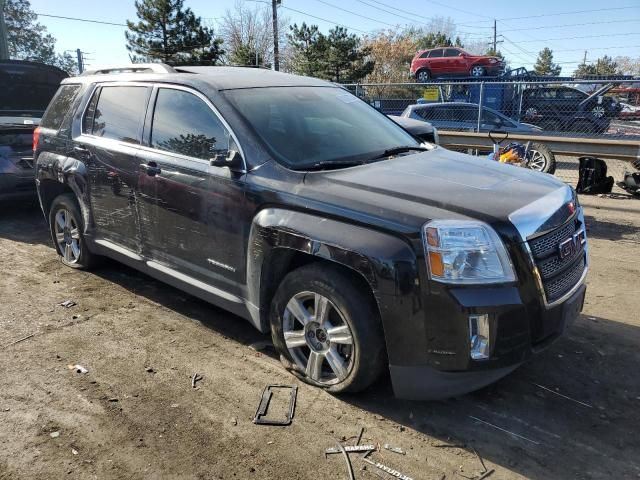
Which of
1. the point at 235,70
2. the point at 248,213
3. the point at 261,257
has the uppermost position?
the point at 235,70

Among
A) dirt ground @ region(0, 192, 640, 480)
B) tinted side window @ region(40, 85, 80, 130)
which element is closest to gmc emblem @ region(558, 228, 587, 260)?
dirt ground @ region(0, 192, 640, 480)

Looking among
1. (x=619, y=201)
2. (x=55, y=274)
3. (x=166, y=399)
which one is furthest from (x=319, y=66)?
(x=166, y=399)

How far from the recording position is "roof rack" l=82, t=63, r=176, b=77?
4.38m

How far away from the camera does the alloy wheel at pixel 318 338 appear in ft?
10.2

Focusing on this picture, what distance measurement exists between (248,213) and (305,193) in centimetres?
46

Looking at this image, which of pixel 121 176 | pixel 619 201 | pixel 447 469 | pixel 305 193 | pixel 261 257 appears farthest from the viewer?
pixel 619 201

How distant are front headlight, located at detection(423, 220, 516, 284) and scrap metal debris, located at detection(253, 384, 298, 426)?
117cm

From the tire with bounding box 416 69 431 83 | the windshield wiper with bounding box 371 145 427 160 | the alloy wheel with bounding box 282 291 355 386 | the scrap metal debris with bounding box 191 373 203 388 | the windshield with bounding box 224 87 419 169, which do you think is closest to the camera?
the alloy wheel with bounding box 282 291 355 386

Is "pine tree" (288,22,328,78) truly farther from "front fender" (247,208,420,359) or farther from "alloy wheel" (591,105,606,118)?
"front fender" (247,208,420,359)

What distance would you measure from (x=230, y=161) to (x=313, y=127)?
0.73 meters

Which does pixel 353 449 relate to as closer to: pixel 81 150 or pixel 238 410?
pixel 238 410

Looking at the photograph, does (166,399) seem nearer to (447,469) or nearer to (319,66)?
(447,469)

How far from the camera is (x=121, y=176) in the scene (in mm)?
4383

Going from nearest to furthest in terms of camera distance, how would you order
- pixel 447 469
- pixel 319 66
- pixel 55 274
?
pixel 447 469 → pixel 55 274 → pixel 319 66
